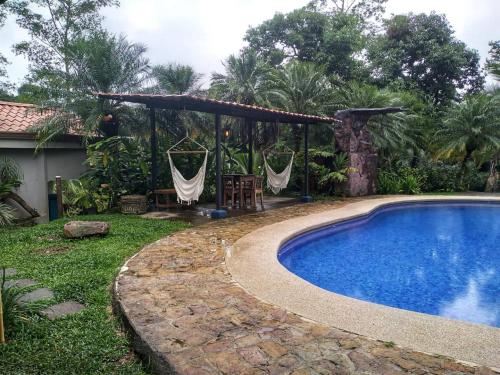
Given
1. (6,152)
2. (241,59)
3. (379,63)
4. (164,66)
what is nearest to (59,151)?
(6,152)

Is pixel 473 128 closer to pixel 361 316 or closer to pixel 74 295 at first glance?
pixel 361 316

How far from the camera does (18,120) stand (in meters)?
8.88

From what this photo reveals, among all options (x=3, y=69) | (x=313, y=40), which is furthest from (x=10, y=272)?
A: (x=313, y=40)

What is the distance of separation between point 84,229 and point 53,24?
13525 millimetres

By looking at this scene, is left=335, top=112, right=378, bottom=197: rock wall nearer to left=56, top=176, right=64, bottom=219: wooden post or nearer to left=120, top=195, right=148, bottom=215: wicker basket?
left=120, top=195, right=148, bottom=215: wicker basket

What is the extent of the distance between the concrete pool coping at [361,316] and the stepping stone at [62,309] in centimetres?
151

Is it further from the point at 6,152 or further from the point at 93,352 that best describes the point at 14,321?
the point at 6,152

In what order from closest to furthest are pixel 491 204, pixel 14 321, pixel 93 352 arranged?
pixel 93 352 < pixel 14 321 < pixel 491 204

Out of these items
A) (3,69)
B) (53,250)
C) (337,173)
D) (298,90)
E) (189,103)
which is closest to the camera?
(53,250)

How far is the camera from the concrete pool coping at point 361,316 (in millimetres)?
2498

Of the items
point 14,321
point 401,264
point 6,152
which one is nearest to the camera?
point 14,321

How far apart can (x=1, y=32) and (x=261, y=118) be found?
10.4m

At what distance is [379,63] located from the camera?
679 inches

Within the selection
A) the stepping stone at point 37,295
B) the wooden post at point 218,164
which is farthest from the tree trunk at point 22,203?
the stepping stone at point 37,295
